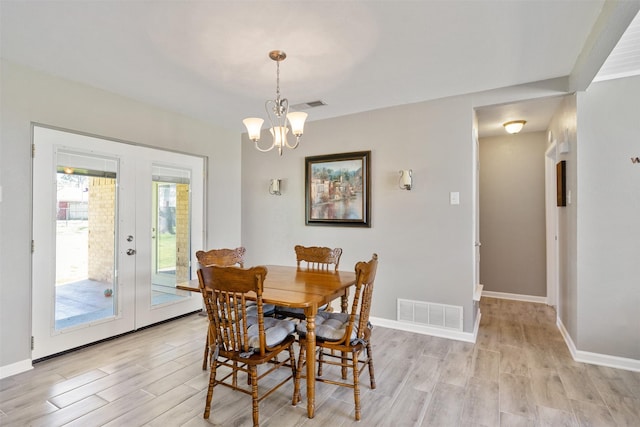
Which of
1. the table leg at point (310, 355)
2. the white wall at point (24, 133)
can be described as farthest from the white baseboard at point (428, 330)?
the white wall at point (24, 133)

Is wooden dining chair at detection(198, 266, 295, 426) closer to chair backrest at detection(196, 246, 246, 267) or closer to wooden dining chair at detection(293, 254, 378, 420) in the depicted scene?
wooden dining chair at detection(293, 254, 378, 420)

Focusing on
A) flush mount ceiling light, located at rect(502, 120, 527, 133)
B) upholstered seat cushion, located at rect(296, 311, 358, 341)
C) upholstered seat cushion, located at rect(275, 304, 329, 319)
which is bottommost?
upholstered seat cushion, located at rect(275, 304, 329, 319)

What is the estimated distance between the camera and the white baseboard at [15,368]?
8.29ft

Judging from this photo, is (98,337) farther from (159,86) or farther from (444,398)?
(444,398)

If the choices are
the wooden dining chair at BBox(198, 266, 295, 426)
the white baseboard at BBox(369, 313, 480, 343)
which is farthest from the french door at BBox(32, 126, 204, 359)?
the white baseboard at BBox(369, 313, 480, 343)

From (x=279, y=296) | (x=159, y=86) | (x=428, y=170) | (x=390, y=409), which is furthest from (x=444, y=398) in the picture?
(x=159, y=86)

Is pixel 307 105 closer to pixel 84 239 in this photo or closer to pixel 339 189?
pixel 339 189

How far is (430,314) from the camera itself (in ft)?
11.4

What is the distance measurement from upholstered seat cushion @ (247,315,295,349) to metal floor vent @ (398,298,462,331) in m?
1.79

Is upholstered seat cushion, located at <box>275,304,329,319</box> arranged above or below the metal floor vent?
above

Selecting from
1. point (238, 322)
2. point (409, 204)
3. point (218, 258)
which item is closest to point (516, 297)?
point (409, 204)

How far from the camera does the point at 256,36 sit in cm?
223

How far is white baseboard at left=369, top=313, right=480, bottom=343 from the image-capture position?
3.28 metres

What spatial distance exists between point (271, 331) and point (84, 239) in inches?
88.1
